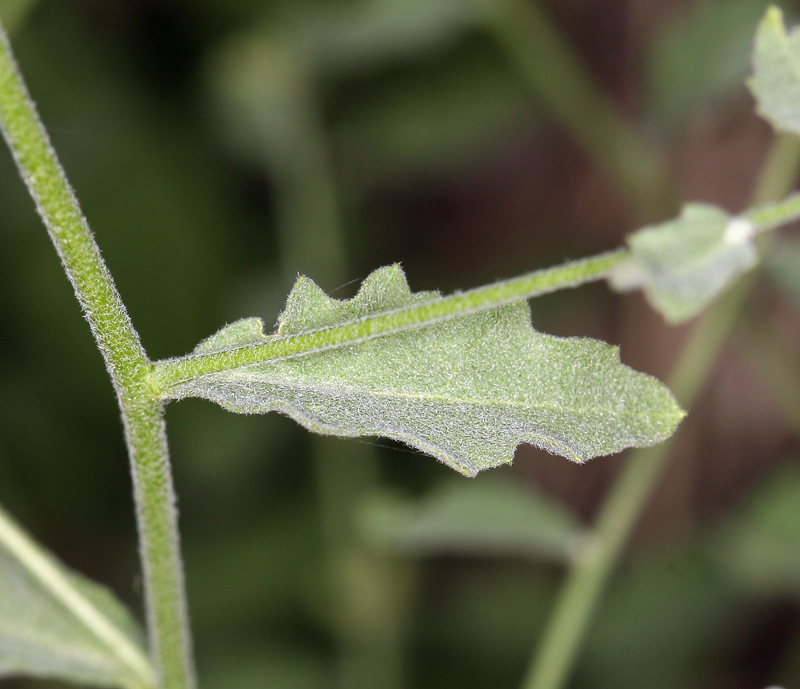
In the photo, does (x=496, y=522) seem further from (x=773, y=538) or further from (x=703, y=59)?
(x=703, y=59)

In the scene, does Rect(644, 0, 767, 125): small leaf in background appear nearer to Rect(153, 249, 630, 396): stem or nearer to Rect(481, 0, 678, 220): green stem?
Rect(481, 0, 678, 220): green stem

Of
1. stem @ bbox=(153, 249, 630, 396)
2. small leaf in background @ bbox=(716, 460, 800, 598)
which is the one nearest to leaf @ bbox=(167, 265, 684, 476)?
stem @ bbox=(153, 249, 630, 396)

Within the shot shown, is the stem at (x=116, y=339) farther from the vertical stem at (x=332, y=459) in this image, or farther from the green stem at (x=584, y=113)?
the green stem at (x=584, y=113)

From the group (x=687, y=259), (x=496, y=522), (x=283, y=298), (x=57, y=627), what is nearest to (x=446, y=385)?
(x=687, y=259)

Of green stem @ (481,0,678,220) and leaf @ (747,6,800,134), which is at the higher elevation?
green stem @ (481,0,678,220)

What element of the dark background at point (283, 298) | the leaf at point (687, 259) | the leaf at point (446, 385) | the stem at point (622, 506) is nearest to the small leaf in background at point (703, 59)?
the dark background at point (283, 298)
